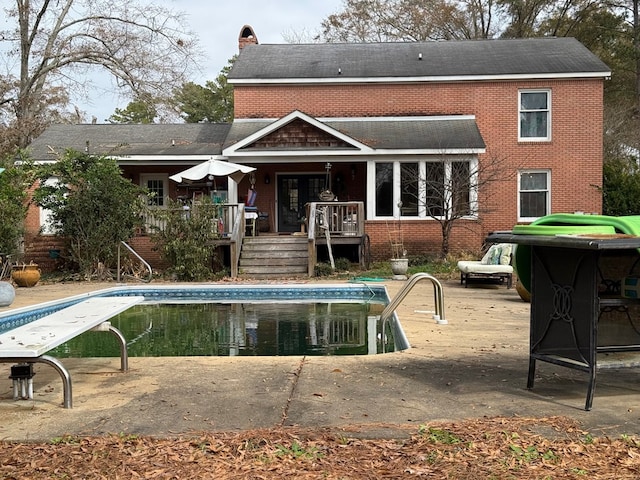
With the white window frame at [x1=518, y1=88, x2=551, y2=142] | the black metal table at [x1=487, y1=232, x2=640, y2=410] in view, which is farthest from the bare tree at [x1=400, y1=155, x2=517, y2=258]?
the black metal table at [x1=487, y1=232, x2=640, y2=410]

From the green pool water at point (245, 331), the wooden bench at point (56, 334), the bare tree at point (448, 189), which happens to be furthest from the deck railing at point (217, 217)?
the wooden bench at point (56, 334)

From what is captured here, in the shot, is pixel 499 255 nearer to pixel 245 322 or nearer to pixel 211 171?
pixel 245 322

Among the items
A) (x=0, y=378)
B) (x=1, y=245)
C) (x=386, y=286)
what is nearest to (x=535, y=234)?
(x=0, y=378)

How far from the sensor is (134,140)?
2108 centimetres

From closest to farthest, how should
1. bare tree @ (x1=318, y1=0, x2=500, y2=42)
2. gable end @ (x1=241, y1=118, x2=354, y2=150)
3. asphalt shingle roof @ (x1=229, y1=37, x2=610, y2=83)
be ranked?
gable end @ (x1=241, y1=118, x2=354, y2=150), asphalt shingle roof @ (x1=229, y1=37, x2=610, y2=83), bare tree @ (x1=318, y1=0, x2=500, y2=42)

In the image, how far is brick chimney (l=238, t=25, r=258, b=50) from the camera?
25344 mm

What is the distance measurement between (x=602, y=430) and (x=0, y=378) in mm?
5078

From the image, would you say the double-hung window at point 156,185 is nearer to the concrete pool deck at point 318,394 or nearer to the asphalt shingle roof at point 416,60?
the asphalt shingle roof at point 416,60

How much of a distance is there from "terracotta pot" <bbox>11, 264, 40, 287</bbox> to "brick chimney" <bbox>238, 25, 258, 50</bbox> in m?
14.1

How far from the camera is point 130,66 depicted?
2734 cm

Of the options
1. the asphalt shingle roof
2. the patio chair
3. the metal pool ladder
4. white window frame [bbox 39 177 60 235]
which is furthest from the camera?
the asphalt shingle roof

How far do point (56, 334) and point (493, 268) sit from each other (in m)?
10.4

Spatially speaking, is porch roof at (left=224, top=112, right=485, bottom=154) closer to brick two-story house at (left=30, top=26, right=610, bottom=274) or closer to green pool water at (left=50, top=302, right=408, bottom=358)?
brick two-story house at (left=30, top=26, right=610, bottom=274)

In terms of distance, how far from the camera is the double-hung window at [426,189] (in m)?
17.2
